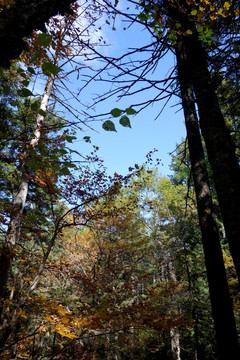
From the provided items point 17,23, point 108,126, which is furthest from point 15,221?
point 17,23

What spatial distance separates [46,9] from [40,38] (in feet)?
1.09

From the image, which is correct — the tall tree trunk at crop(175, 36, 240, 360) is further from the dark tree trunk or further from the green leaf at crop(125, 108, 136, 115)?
the dark tree trunk

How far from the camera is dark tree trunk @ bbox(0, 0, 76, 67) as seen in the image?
1345 mm

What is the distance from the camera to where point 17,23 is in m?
1.37

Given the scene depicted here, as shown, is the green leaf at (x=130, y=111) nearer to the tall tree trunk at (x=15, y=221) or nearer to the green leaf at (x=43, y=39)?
the green leaf at (x=43, y=39)

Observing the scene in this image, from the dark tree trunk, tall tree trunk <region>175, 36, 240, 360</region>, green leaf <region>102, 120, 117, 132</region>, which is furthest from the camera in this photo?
tall tree trunk <region>175, 36, 240, 360</region>

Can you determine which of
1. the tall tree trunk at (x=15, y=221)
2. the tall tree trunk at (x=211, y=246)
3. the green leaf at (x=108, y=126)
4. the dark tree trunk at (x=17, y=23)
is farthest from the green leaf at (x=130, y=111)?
the tall tree trunk at (x=15, y=221)

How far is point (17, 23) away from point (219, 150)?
1.81 m

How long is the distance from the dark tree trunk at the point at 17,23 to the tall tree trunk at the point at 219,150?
59.2 inches

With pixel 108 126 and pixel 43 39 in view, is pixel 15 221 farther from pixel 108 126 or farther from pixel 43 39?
pixel 43 39

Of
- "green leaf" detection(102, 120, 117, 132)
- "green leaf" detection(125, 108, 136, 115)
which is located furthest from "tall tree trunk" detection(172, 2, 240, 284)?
"green leaf" detection(102, 120, 117, 132)

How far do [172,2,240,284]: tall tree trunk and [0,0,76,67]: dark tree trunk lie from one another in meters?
1.50

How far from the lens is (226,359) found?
1897mm

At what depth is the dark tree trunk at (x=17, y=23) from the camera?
1345 mm
